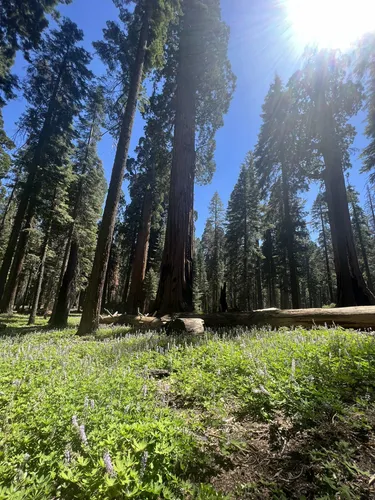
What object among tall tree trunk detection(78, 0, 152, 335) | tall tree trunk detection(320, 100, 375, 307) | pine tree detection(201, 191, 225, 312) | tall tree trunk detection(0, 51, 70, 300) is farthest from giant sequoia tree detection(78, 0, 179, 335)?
pine tree detection(201, 191, 225, 312)

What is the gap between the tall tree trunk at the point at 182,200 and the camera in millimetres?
8312

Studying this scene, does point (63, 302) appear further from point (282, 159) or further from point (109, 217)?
point (282, 159)

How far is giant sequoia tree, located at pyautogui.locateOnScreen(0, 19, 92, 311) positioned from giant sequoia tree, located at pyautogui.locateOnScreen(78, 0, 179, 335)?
228 inches

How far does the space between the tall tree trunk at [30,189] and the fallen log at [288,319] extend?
827 cm

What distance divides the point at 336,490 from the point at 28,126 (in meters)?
19.0

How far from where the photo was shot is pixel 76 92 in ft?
49.8

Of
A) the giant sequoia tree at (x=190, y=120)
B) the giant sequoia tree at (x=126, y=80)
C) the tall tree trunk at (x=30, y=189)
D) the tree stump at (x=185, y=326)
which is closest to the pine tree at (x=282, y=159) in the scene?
the giant sequoia tree at (x=190, y=120)

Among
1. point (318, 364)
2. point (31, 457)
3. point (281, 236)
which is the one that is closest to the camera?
point (31, 457)

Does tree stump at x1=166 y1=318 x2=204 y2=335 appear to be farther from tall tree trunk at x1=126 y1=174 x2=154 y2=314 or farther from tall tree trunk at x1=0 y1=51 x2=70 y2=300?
tall tree trunk at x1=0 y1=51 x2=70 y2=300

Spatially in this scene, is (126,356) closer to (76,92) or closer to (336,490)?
(336,490)

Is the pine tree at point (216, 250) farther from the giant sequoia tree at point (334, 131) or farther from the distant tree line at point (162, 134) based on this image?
the giant sequoia tree at point (334, 131)

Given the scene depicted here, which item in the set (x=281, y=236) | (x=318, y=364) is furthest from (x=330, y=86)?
(x=318, y=364)

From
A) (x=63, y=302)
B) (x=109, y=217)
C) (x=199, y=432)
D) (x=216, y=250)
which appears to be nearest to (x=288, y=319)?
(x=199, y=432)

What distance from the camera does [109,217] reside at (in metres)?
7.99
